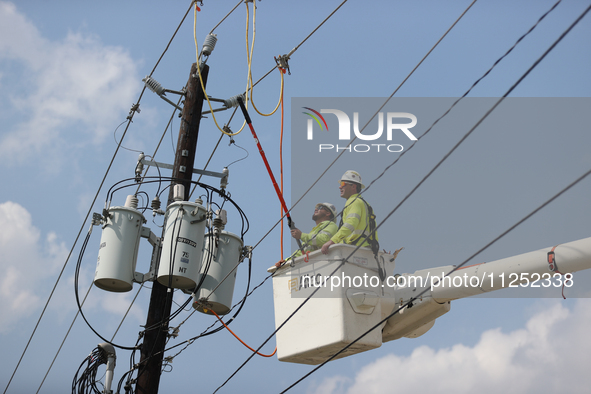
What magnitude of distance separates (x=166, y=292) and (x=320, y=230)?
208 cm

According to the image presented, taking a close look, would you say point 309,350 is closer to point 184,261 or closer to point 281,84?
point 184,261

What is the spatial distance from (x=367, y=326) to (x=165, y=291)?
8.82 feet

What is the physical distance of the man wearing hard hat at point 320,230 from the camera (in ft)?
21.9

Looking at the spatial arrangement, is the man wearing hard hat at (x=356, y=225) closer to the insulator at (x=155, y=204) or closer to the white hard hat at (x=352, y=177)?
the white hard hat at (x=352, y=177)

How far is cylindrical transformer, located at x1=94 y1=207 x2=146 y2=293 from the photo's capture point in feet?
22.9

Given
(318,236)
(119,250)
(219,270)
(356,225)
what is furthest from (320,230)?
(119,250)

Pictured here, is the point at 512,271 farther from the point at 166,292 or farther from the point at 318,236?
the point at 166,292

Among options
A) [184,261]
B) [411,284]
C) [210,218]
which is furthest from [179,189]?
[411,284]

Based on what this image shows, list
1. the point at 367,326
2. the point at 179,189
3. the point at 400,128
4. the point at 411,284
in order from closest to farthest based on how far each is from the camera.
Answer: the point at 367,326
the point at 411,284
the point at 179,189
the point at 400,128

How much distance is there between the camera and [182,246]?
23.0 feet

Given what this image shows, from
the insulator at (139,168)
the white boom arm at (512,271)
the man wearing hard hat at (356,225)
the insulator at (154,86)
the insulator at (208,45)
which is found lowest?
the white boom arm at (512,271)

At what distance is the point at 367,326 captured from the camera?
6.01m

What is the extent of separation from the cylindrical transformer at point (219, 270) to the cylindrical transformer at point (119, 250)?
870 mm

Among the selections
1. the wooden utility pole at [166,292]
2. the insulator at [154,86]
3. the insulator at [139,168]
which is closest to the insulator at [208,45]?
the wooden utility pole at [166,292]
